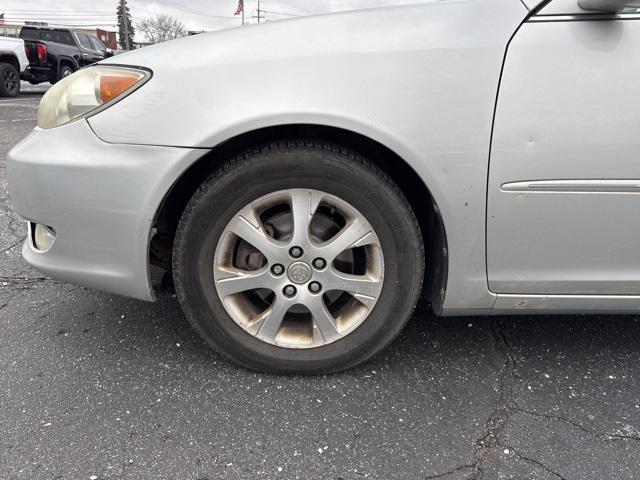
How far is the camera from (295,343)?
202cm

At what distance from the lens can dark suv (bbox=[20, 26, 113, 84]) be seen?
13.5 metres

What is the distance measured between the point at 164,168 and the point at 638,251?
1694 millimetres

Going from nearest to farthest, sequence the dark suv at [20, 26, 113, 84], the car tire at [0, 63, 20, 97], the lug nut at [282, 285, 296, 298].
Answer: the lug nut at [282, 285, 296, 298], the car tire at [0, 63, 20, 97], the dark suv at [20, 26, 113, 84]

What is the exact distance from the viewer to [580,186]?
1720mm

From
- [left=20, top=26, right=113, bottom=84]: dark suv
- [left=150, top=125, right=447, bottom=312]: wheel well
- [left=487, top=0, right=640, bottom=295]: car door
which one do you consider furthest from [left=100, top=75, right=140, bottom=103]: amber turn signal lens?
[left=20, top=26, right=113, bottom=84]: dark suv

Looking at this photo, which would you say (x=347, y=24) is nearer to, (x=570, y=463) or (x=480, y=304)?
(x=480, y=304)

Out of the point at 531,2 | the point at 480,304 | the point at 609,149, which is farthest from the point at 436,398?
the point at 531,2

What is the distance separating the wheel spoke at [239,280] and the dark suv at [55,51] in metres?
13.7

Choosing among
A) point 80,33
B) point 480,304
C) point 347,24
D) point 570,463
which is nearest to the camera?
point 570,463

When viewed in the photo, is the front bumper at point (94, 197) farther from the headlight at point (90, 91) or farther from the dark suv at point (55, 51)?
the dark suv at point (55, 51)

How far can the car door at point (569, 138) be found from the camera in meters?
1.65

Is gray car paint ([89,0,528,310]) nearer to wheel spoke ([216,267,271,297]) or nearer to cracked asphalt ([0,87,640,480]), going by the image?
wheel spoke ([216,267,271,297])

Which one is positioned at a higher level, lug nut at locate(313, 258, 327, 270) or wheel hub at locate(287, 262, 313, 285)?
lug nut at locate(313, 258, 327, 270)

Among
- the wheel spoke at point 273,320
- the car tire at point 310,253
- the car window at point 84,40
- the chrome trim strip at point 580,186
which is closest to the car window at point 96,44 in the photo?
the car window at point 84,40
